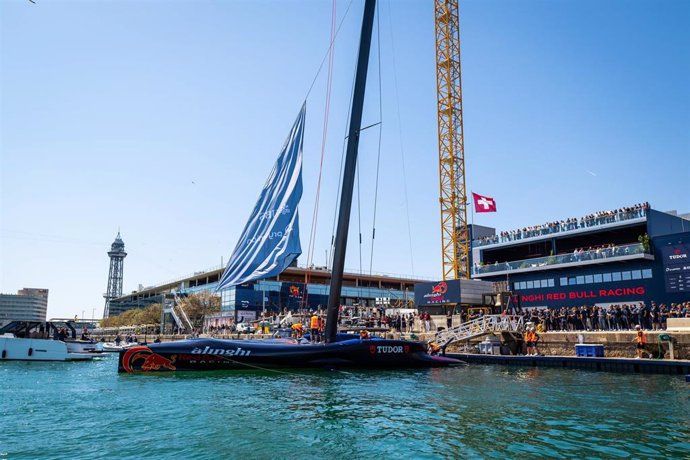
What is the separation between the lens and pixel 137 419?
13.2m

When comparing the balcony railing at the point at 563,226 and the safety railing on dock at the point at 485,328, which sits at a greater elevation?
the balcony railing at the point at 563,226

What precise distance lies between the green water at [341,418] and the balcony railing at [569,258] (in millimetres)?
30078

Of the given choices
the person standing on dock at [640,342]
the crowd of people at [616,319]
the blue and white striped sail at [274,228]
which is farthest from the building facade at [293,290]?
the blue and white striped sail at [274,228]

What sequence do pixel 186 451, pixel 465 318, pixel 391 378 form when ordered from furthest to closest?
pixel 465 318
pixel 391 378
pixel 186 451

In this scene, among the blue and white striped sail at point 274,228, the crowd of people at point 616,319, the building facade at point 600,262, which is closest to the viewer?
the blue and white striped sail at point 274,228

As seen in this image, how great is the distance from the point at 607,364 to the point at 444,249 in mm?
44824

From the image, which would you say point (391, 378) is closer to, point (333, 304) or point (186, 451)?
point (333, 304)

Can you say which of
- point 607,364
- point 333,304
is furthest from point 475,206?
point 333,304

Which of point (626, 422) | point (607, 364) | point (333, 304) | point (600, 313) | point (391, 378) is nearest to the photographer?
point (626, 422)

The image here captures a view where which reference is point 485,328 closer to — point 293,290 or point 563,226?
point 563,226

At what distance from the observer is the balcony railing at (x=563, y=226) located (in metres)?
51.1

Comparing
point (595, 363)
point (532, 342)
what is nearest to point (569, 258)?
point (532, 342)

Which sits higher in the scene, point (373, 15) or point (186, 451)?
point (373, 15)

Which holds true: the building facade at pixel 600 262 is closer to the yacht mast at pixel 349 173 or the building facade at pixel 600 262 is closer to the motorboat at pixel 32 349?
the yacht mast at pixel 349 173
